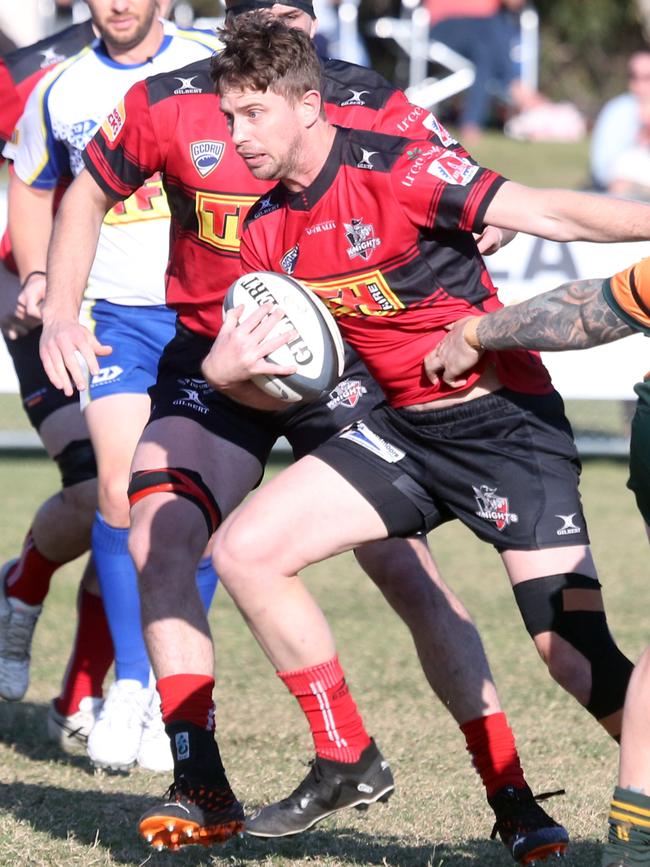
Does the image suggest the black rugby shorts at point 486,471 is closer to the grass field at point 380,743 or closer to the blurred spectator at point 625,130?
the grass field at point 380,743

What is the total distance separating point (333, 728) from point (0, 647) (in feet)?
7.09

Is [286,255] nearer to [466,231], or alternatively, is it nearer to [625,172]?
[466,231]

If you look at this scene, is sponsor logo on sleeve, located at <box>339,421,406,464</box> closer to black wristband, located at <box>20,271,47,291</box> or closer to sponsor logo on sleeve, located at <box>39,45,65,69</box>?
black wristband, located at <box>20,271,47,291</box>

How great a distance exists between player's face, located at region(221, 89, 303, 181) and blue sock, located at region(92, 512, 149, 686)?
70.8 inches

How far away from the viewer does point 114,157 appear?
4.50 metres

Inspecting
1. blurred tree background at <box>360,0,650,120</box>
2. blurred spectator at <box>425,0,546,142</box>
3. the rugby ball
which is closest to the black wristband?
the rugby ball

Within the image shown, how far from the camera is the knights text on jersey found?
541cm

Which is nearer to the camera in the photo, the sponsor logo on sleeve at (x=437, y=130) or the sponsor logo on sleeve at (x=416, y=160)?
the sponsor logo on sleeve at (x=416, y=160)

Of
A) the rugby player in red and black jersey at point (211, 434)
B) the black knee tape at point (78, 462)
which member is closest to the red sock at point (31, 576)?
→ the black knee tape at point (78, 462)

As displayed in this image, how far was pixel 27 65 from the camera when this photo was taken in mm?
5949

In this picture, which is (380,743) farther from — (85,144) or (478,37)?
(478,37)

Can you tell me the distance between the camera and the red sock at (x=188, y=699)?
3.93 meters

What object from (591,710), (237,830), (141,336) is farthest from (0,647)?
(591,710)

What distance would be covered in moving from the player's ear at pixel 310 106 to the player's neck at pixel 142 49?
5.41 ft
